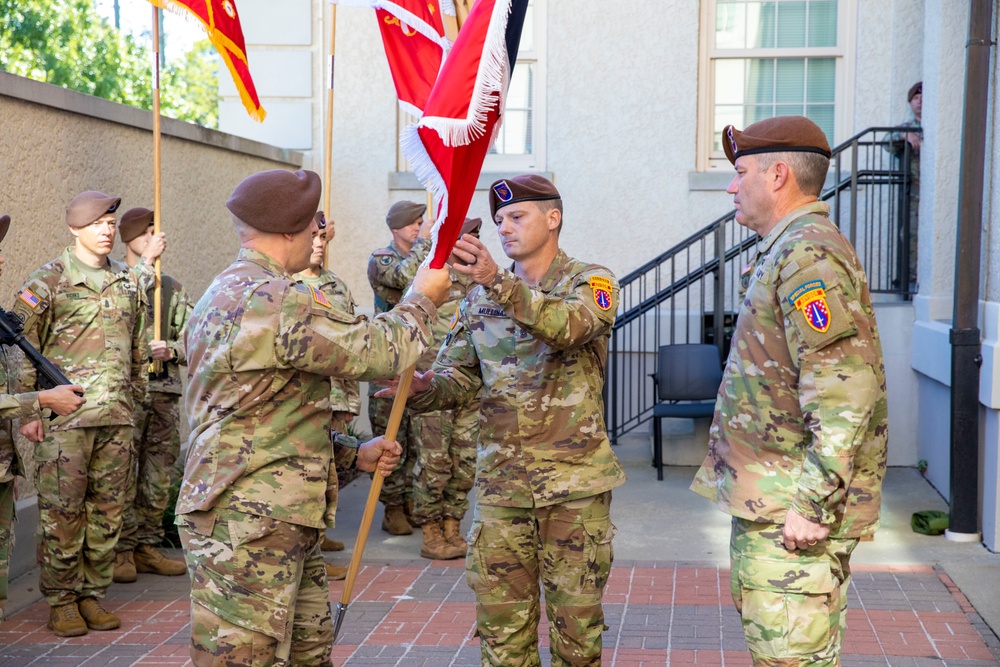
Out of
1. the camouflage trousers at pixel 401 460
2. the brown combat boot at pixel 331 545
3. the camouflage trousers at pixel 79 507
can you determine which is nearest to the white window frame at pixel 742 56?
the camouflage trousers at pixel 401 460

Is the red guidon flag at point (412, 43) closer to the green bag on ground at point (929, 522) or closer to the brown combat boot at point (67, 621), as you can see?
the brown combat boot at point (67, 621)

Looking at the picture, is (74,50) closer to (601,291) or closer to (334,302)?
(334,302)

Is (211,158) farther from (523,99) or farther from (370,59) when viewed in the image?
(523,99)

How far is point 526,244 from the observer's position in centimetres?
425

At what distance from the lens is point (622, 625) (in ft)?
18.5

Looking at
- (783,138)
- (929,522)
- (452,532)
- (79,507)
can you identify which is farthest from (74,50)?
(783,138)

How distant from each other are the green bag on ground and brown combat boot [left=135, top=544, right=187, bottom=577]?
4.70m

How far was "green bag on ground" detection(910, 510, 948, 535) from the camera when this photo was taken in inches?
283

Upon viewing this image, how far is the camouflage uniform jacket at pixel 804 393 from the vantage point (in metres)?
Answer: 3.25

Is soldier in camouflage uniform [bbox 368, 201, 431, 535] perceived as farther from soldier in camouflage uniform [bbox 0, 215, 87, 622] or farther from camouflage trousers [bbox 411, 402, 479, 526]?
soldier in camouflage uniform [bbox 0, 215, 87, 622]

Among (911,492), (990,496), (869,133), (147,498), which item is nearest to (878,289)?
(869,133)

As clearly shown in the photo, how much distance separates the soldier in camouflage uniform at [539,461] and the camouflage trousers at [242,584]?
0.84 metres

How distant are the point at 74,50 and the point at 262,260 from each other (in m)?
32.0

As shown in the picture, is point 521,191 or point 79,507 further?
point 79,507
